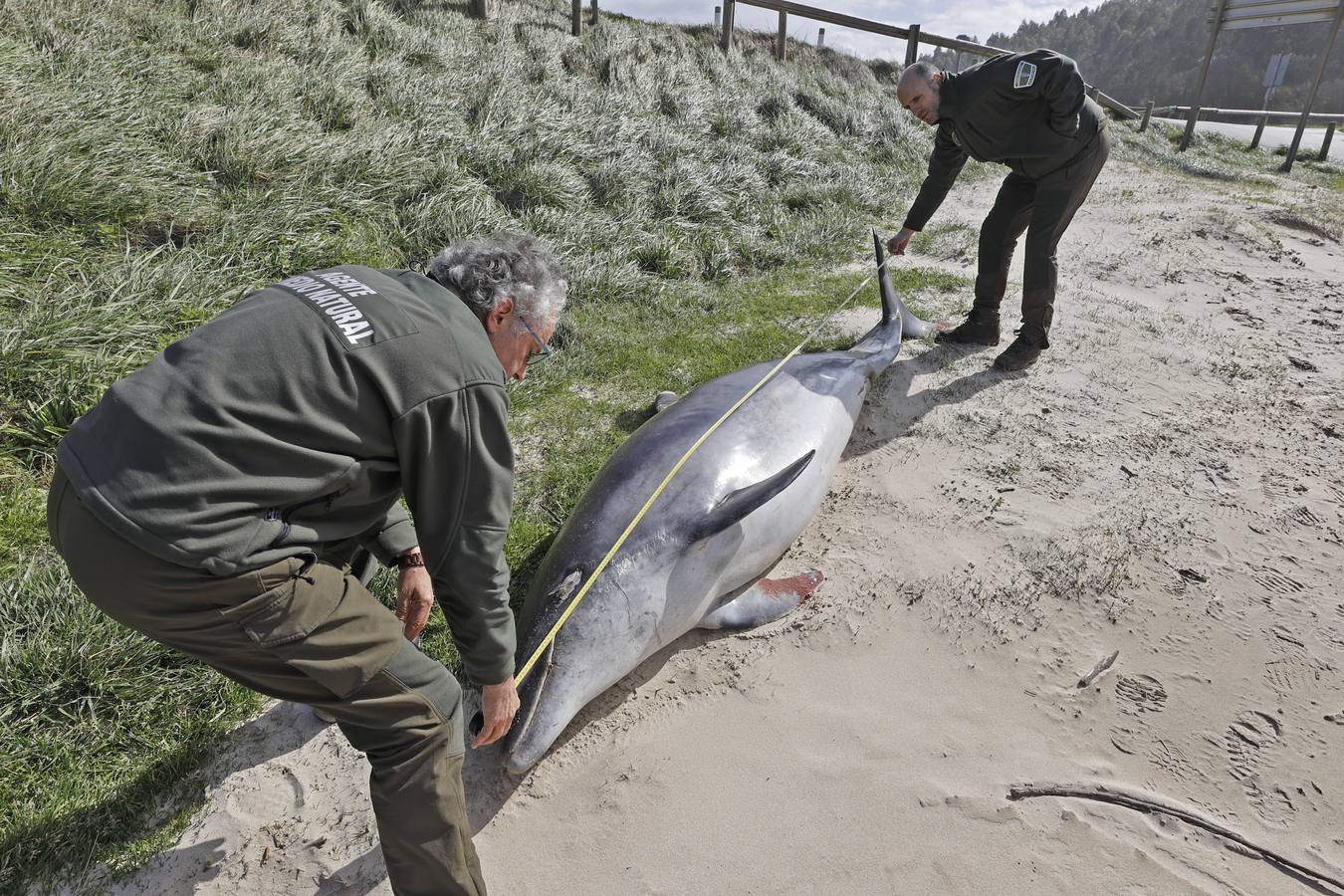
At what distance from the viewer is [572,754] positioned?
9.40 feet

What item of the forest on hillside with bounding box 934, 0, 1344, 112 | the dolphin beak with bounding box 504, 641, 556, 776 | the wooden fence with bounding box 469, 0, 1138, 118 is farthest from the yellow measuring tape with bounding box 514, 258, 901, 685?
the forest on hillside with bounding box 934, 0, 1344, 112

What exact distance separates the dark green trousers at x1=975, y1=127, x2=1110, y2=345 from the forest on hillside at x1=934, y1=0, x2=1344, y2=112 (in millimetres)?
56124

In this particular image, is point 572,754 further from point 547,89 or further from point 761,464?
point 547,89

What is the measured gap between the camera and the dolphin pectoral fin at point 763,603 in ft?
11.1

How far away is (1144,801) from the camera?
2.61 meters

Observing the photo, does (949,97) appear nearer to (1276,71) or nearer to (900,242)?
(900,242)

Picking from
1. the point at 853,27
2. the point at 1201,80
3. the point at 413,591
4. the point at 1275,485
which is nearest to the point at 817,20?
the point at 853,27

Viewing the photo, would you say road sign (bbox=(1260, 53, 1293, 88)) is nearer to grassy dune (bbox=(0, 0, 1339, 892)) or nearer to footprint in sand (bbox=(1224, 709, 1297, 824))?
grassy dune (bbox=(0, 0, 1339, 892))

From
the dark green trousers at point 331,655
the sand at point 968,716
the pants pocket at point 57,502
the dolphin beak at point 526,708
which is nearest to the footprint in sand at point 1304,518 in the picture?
the sand at point 968,716

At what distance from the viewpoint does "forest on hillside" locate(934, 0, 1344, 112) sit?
56.4 metres

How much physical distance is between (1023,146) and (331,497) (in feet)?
17.1

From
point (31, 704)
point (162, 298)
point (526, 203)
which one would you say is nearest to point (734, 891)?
point (31, 704)

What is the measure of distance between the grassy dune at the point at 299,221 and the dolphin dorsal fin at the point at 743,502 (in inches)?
40.5

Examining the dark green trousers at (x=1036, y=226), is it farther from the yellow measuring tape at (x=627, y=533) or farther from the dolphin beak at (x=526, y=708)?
the dolphin beak at (x=526, y=708)
